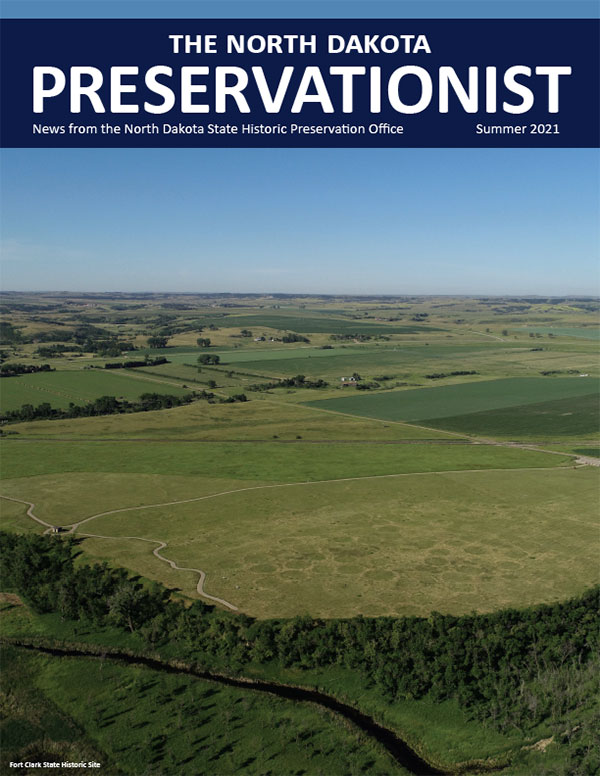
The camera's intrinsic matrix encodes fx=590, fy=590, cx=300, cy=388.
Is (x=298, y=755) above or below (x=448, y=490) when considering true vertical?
below

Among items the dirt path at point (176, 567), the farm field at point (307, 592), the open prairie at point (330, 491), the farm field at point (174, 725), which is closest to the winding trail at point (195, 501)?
the dirt path at point (176, 567)

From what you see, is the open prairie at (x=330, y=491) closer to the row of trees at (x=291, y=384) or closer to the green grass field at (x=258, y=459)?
the green grass field at (x=258, y=459)

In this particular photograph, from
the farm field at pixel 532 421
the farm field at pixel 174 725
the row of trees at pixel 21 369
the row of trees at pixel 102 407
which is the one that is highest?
the row of trees at pixel 21 369

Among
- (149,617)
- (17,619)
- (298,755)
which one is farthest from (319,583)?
(17,619)

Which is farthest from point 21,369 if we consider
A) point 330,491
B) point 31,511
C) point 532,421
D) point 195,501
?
point 532,421

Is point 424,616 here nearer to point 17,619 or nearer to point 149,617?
point 149,617

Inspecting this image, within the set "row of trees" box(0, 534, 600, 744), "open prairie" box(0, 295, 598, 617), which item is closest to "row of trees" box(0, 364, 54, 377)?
"open prairie" box(0, 295, 598, 617)
